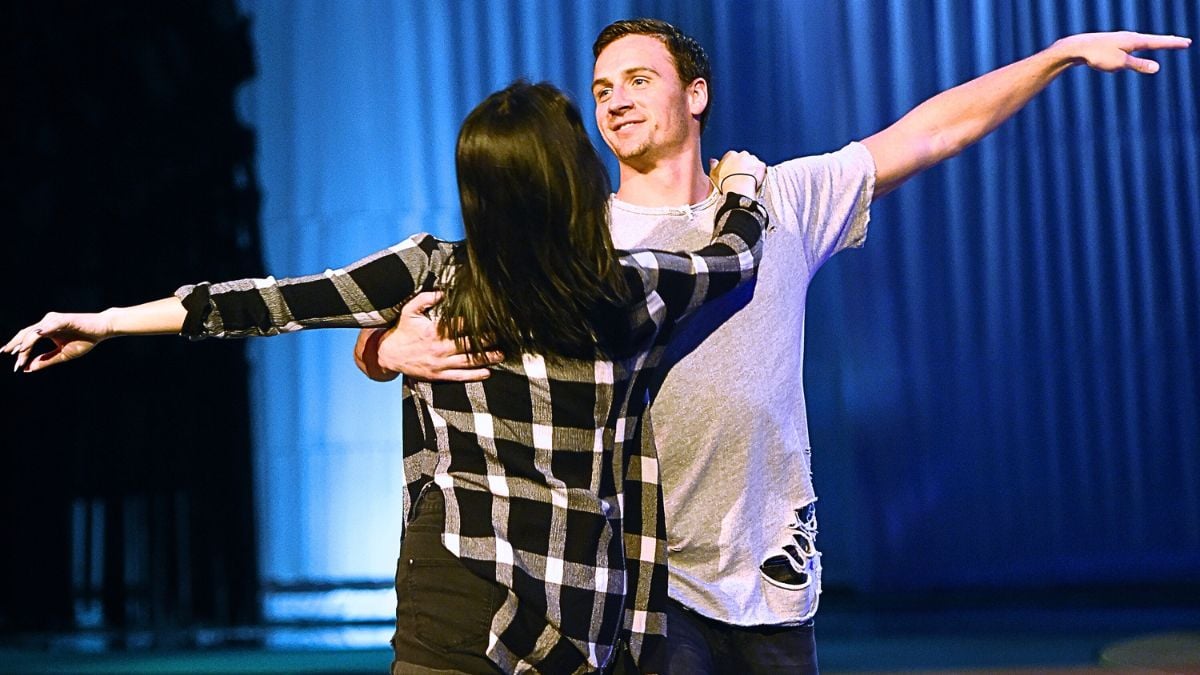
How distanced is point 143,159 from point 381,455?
114cm

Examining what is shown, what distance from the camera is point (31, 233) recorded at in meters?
3.94

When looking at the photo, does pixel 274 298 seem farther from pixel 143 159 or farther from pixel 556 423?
pixel 143 159

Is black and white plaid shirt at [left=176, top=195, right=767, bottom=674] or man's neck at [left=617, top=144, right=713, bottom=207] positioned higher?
man's neck at [left=617, top=144, right=713, bottom=207]

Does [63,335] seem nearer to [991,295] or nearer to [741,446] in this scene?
[741,446]

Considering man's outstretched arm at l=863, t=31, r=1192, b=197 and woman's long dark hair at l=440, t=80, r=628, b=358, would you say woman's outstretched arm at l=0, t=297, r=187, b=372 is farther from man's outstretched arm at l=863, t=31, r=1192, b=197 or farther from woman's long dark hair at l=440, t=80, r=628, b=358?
man's outstretched arm at l=863, t=31, r=1192, b=197

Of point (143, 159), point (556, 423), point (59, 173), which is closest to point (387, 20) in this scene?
point (143, 159)

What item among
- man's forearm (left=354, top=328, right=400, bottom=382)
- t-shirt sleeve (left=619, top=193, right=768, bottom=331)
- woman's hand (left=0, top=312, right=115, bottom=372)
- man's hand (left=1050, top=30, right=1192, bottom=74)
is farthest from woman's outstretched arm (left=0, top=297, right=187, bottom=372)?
man's hand (left=1050, top=30, right=1192, bottom=74)

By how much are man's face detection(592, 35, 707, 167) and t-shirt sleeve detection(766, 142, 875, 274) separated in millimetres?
144

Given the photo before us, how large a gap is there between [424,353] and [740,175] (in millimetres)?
515

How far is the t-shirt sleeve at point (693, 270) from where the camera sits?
4.20 feet

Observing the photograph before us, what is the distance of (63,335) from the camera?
4.23 ft

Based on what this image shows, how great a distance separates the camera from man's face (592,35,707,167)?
167 centimetres

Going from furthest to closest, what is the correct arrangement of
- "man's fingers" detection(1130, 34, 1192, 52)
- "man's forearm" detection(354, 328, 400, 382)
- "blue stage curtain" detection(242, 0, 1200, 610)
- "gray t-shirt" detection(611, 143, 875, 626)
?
"blue stage curtain" detection(242, 0, 1200, 610), "man's fingers" detection(1130, 34, 1192, 52), "gray t-shirt" detection(611, 143, 875, 626), "man's forearm" detection(354, 328, 400, 382)

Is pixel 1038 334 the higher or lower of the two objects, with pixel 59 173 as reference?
lower
